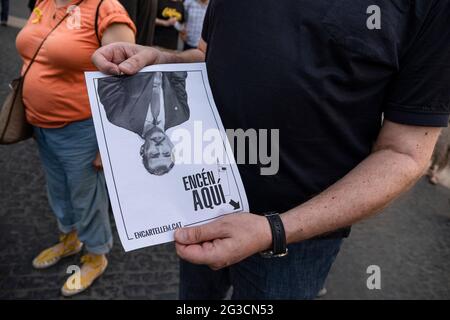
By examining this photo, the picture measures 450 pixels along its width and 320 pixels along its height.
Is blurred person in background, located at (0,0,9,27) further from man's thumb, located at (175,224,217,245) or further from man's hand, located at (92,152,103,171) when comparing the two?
man's thumb, located at (175,224,217,245)

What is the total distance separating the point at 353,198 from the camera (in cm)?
100

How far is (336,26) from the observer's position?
3.26 ft

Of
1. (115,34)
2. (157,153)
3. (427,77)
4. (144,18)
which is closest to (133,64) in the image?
(157,153)

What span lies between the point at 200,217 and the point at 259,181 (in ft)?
0.81

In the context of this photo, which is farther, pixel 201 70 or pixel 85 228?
pixel 85 228

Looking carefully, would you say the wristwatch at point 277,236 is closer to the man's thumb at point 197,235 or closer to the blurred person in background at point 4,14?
the man's thumb at point 197,235

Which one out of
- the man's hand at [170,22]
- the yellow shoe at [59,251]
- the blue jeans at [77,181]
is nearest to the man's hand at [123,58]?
the blue jeans at [77,181]

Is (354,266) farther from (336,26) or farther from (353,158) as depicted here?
(336,26)

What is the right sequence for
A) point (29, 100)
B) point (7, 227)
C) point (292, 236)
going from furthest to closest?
point (7, 227)
point (29, 100)
point (292, 236)

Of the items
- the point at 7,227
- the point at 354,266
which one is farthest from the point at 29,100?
the point at 354,266

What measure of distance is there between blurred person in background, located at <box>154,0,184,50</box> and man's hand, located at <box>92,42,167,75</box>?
354 centimetres

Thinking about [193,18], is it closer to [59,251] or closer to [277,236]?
[59,251]

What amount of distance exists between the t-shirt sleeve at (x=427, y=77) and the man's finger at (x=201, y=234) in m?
0.55

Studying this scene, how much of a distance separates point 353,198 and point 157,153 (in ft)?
1.72
